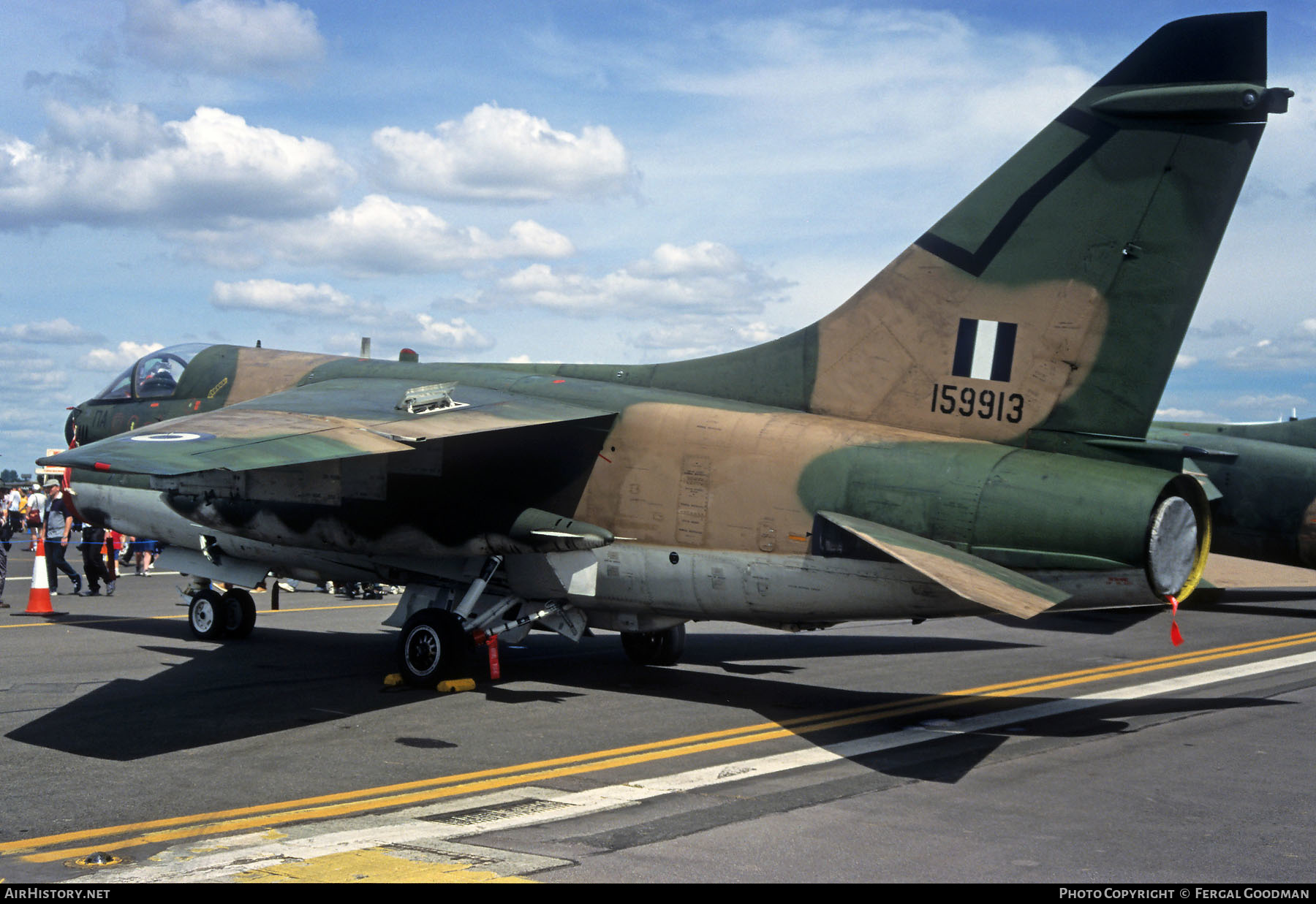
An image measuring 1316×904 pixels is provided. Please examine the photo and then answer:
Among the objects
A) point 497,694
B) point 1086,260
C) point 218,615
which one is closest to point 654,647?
point 497,694

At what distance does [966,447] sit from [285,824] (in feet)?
22.2

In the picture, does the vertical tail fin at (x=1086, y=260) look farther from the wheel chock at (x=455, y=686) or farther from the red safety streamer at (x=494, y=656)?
the wheel chock at (x=455, y=686)

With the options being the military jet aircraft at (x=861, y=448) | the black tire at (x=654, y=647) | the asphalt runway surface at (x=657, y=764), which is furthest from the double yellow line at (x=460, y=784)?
the black tire at (x=654, y=647)

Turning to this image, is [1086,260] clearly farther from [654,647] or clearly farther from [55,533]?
[55,533]

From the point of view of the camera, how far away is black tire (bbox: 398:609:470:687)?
1255 cm

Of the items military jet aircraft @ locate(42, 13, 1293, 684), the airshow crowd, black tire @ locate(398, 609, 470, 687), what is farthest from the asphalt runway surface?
the airshow crowd

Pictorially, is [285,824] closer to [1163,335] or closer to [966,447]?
[966,447]

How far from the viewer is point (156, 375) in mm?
16312

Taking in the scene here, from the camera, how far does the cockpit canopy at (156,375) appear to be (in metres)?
16.2

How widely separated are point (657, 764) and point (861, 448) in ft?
12.0

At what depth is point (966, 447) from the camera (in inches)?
417

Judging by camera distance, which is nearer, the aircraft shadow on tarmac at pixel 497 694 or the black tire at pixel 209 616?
the aircraft shadow on tarmac at pixel 497 694

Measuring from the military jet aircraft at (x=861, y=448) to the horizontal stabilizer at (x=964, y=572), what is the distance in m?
0.05

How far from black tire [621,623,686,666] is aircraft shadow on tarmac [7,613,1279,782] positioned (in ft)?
0.69
